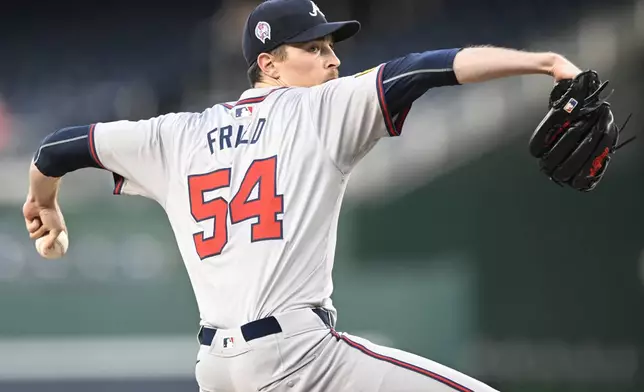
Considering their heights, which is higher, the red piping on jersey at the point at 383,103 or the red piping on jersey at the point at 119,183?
the red piping on jersey at the point at 383,103

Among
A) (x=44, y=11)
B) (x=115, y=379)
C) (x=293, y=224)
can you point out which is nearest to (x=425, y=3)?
(x=44, y=11)

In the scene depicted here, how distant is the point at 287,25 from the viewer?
8.47 feet

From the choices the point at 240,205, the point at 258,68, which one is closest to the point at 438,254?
the point at 258,68

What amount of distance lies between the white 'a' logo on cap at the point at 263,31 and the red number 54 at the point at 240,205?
0.42 metres

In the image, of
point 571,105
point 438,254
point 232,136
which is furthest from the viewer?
point 438,254

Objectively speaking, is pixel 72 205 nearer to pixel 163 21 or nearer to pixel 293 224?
pixel 163 21

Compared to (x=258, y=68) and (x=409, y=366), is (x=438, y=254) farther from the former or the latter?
(x=409, y=366)

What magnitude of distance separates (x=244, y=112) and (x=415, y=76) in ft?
1.68

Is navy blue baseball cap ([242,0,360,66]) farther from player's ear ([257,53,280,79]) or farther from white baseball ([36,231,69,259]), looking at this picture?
white baseball ([36,231,69,259])

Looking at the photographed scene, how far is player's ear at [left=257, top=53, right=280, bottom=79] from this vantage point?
263 cm

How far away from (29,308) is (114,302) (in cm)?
54

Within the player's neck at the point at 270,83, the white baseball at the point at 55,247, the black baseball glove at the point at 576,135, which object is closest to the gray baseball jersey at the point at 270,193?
the player's neck at the point at 270,83

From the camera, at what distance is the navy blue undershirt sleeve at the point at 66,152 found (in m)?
2.60

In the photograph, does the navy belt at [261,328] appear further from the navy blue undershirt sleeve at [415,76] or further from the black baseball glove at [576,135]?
the black baseball glove at [576,135]
